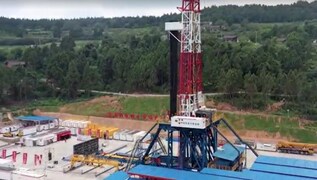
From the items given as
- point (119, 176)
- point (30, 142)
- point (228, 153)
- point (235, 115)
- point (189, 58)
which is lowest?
point (30, 142)

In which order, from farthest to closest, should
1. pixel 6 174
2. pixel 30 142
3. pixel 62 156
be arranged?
pixel 30 142 < pixel 62 156 < pixel 6 174

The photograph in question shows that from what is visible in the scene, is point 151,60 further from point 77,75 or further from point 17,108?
point 17,108

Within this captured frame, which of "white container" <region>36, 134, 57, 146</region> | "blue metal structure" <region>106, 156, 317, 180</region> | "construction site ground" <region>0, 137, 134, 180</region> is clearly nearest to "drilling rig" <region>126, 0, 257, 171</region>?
"blue metal structure" <region>106, 156, 317, 180</region>

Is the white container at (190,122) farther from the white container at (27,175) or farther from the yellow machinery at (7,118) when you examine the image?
the yellow machinery at (7,118)

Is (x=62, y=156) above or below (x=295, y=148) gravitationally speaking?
below

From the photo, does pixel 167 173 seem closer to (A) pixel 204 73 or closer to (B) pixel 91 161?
(B) pixel 91 161

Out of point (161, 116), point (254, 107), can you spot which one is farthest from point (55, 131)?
point (254, 107)

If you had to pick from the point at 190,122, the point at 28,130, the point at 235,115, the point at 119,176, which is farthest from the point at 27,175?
the point at 235,115
